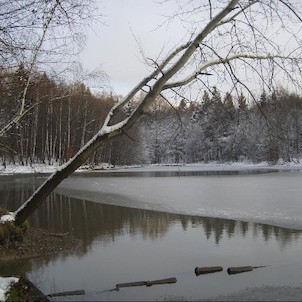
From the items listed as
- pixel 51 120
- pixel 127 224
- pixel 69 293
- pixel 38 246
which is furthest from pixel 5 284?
pixel 51 120

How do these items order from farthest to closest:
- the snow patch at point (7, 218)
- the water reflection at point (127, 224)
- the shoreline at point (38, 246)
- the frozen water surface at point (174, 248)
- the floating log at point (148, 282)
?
1. the water reflection at point (127, 224)
2. the shoreline at point (38, 246)
3. the snow patch at point (7, 218)
4. the floating log at point (148, 282)
5. the frozen water surface at point (174, 248)

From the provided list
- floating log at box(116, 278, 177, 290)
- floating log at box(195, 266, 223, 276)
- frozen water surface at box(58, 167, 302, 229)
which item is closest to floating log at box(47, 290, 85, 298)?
floating log at box(116, 278, 177, 290)

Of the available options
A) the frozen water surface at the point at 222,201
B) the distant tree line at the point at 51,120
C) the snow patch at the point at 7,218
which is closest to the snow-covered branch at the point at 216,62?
the distant tree line at the point at 51,120

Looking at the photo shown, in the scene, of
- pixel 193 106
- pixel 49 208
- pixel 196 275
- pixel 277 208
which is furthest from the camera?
pixel 49 208

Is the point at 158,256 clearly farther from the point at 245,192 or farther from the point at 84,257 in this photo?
the point at 245,192

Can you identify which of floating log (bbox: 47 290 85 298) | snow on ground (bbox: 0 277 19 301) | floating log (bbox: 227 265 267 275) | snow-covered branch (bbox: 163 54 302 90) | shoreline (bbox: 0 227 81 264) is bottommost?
floating log (bbox: 47 290 85 298)

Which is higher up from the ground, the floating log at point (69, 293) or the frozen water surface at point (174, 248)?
the frozen water surface at point (174, 248)

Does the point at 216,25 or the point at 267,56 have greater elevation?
the point at 216,25

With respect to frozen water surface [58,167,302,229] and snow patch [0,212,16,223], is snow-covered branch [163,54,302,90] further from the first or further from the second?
frozen water surface [58,167,302,229]

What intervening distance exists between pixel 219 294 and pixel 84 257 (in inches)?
156

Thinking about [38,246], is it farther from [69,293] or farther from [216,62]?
[216,62]

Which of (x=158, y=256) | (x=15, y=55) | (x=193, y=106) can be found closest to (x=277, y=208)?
(x=158, y=256)

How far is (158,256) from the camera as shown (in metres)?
10.3

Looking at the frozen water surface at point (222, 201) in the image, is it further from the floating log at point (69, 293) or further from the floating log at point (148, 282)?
the floating log at point (69, 293)
